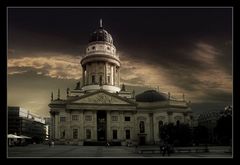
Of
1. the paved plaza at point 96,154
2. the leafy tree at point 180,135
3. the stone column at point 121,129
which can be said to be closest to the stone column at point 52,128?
the stone column at point 121,129

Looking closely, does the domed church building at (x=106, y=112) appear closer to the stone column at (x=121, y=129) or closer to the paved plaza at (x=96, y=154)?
the stone column at (x=121, y=129)

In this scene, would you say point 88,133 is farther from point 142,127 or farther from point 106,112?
point 142,127

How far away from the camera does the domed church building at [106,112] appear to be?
70250 millimetres

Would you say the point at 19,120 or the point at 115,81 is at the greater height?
the point at 115,81

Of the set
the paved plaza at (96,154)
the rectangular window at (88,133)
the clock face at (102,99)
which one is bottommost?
the rectangular window at (88,133)

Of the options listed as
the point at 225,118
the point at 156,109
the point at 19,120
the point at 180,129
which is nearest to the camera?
the point at 225,118

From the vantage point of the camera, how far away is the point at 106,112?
72.1 metres

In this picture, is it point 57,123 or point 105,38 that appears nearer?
point 57,123

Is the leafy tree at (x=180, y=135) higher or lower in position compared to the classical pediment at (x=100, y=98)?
lower

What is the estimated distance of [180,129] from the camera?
184 feet

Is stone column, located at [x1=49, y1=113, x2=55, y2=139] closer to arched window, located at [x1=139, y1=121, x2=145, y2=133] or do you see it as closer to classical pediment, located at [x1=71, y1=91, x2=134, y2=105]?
classical pediment, located at [x1=71, y1=91, x2=134, y2=105]
